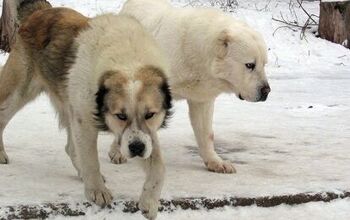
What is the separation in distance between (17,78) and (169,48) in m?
1.42

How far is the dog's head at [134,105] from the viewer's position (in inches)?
148

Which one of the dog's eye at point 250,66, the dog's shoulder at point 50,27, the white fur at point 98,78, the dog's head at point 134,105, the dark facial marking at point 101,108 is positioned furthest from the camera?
the dog's eye at point 250,66

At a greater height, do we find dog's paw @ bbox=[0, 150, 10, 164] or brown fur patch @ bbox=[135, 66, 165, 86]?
brown fur patch @ bbox=[135, 66, 165, 86]

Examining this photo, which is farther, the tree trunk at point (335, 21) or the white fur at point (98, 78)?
the tree trunk at point (335, 21)

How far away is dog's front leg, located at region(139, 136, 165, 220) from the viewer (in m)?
4.10

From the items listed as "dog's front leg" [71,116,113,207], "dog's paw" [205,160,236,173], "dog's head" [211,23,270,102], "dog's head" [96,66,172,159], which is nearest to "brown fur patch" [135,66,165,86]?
"dog's head" [96,66,172,159]

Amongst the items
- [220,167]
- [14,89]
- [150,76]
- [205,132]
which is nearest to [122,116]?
[150,76]

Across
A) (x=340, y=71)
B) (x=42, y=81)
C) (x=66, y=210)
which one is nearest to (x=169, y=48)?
(x=42, y=81)

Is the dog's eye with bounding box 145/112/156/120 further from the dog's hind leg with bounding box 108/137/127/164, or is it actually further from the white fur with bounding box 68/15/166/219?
the dog's hind leg with bounding box 108/137/127/164

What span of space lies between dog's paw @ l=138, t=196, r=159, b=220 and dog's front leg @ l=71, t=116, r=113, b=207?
1.08 feet

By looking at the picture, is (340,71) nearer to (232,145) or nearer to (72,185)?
(232,145)

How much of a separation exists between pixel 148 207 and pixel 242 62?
6.27 feet

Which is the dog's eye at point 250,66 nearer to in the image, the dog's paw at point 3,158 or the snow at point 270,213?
the snow at point 270,213

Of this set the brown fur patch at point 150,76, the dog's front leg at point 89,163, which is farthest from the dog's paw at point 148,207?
the brown fur patch at point 150,76
